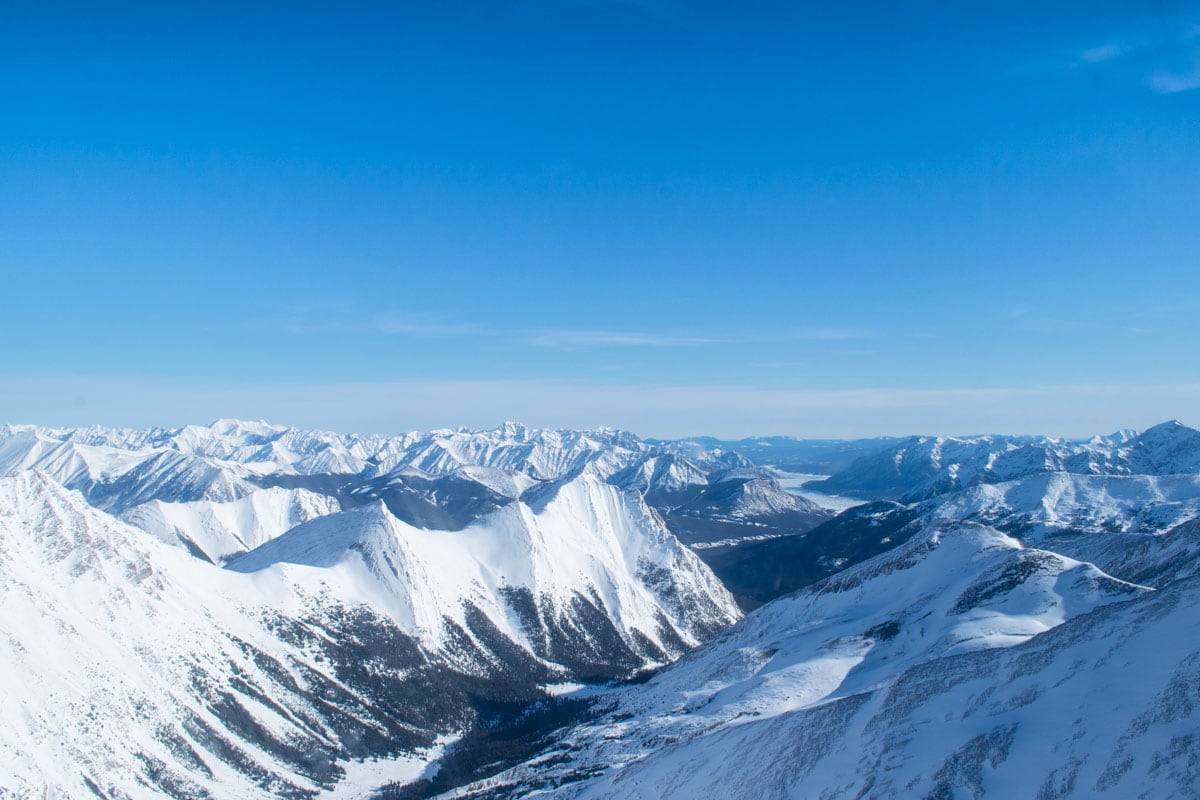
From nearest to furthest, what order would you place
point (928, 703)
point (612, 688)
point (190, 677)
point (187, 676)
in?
point (928, 703), point (187, 676), point (190, 677), point (612, 688)

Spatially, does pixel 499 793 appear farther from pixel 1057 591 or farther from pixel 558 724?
pixel 1057 591

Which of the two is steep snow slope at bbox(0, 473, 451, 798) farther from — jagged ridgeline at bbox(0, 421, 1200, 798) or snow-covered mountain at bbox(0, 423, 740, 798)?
jagged ridgeline at bbox(0, 421, 1200, 798)

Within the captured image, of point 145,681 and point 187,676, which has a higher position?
point 145,681

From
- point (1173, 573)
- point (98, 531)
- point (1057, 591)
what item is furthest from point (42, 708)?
point (1173, 573)

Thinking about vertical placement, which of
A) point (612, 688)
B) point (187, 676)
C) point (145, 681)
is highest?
point (145, 681)

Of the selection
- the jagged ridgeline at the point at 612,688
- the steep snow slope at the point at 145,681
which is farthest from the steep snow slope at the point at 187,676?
the jagged ridgeline at the point at 612,688

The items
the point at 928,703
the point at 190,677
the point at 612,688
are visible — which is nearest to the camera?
the point at 928,703

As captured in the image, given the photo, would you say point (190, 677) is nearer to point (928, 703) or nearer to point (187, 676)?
point (187, 676)

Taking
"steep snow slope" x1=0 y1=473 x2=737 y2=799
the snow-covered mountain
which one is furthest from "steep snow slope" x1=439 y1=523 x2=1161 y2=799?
"steep snow slope" x1=0 y1=473 x2=737 y2=799

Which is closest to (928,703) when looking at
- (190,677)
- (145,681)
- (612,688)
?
(612,688)
